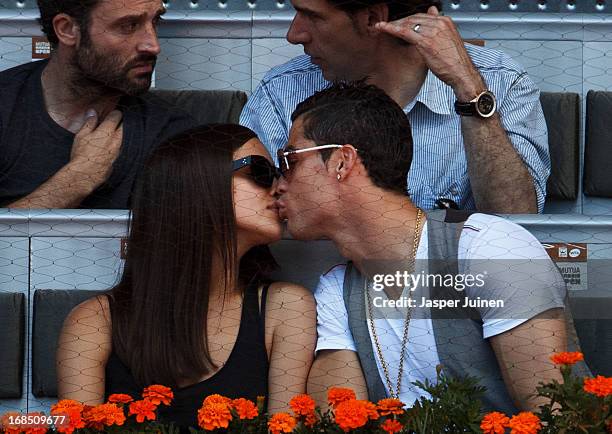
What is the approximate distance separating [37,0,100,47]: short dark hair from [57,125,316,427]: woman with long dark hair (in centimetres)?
58

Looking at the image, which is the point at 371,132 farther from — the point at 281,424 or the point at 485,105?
the point at 281,424

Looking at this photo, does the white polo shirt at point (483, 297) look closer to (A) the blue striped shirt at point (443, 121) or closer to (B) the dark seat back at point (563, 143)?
(A) the blue striped shirt at point (443, 121)

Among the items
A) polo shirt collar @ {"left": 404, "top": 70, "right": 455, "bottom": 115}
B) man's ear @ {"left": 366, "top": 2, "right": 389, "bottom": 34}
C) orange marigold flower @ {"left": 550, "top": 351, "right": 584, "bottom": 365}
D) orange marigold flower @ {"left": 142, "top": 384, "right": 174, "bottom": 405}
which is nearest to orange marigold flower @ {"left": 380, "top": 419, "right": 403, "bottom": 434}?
orange marigold flower @ {"left": 550, "top": 351, "right": 584, "bottom": 365}

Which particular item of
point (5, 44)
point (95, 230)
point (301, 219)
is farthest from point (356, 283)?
point (5, 44)

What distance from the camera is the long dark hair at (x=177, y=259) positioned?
1963 mm

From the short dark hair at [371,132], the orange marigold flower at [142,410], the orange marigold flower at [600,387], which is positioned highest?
the short dark hair at [371,132]

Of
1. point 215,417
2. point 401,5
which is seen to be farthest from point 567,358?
point 401,5

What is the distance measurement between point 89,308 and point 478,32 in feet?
3.76

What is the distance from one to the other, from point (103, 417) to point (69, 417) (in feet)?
0.15

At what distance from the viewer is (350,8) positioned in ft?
8.13

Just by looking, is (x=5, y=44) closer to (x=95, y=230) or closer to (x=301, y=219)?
(x=95, y=230)

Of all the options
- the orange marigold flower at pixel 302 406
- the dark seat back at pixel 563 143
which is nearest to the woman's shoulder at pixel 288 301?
the orange marigold flower at pixel 302 406

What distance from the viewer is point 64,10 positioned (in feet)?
8.21

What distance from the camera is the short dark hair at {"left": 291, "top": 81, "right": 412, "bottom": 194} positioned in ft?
6.61
